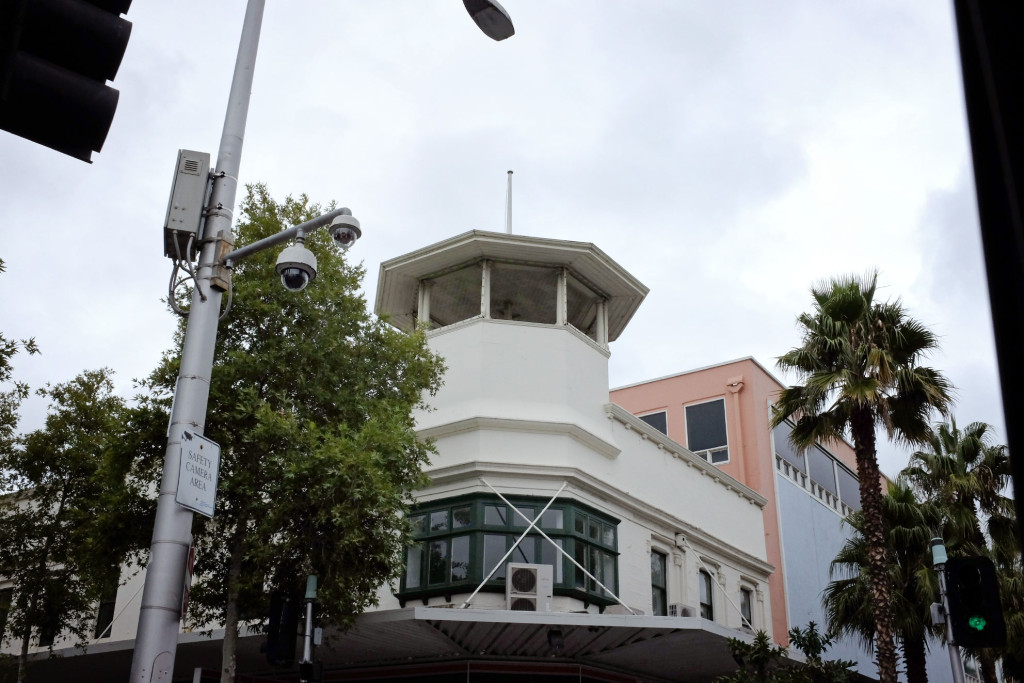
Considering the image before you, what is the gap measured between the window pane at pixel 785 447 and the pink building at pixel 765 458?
32 mm

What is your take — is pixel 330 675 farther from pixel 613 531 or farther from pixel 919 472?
pixel 919 472

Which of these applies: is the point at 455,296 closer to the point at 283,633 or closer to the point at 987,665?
the point at 283,633

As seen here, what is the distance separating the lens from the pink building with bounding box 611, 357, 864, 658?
27703 mm

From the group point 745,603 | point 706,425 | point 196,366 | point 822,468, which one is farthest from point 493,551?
point 822,468

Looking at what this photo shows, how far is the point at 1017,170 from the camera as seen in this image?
1.58 meters

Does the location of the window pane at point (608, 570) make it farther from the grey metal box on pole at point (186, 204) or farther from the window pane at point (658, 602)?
the grey metal box on pole at point (186, 204)

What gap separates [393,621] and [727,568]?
34.4 ft

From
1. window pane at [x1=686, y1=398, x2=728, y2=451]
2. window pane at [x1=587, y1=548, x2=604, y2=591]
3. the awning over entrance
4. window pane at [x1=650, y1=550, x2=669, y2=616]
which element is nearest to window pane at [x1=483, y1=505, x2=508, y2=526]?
window pane at [x1=587, y1=548, x2=604, y2=591]

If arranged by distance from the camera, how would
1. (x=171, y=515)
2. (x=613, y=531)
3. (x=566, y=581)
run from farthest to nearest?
1. (x=613, y=531)
2. (x=566, y=581)
3. (x=171, y=515)

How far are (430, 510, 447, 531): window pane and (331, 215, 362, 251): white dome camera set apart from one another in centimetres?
1065

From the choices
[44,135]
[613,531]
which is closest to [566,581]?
[613,531]

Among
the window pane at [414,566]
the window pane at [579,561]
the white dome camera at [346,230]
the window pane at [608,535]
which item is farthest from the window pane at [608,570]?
the white dome camera at [346,230]

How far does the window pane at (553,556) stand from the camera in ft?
61.6

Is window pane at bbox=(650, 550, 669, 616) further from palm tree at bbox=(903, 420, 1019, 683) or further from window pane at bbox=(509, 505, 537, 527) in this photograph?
palm tree at bbox=(903, 420, 1019, 683)
